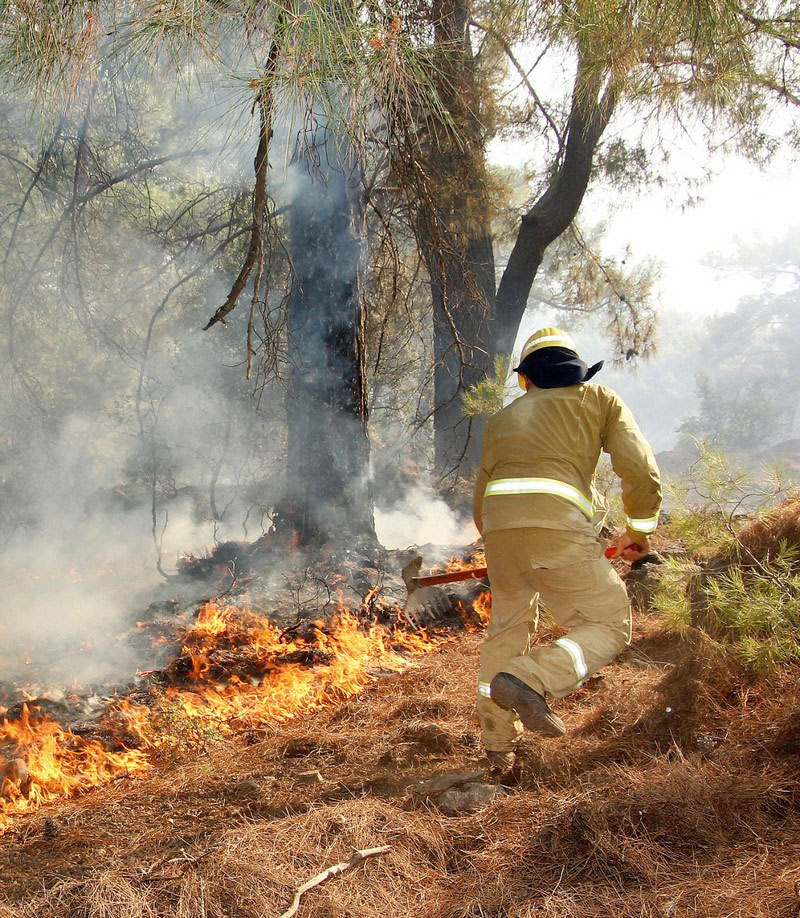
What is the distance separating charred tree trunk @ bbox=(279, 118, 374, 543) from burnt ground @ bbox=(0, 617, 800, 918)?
2.75 meters

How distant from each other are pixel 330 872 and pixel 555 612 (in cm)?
148

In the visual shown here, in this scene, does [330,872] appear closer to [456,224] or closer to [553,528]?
[553,528]

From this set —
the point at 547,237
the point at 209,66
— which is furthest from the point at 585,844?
the point at 547,237

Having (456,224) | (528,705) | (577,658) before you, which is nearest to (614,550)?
(577,658)

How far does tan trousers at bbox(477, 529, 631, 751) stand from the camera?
10.1 feet

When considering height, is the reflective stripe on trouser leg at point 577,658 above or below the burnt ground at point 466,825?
above

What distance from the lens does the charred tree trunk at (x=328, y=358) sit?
6.26 metres

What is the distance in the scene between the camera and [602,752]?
3197 mm

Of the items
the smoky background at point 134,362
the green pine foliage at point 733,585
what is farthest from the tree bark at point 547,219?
the green pine foliage at point 733,585

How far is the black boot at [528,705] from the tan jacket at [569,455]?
26.5 inches

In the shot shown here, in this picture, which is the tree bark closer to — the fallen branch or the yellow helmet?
the yellow helmet

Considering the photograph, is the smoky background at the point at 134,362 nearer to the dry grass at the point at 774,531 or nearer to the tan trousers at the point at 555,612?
the tan trousers at the point at 555,612

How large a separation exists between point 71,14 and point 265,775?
11.0 ft

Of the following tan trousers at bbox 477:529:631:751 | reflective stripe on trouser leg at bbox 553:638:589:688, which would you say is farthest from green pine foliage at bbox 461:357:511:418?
reflective stripe on trouser leg at bbox 553:638:589:688
